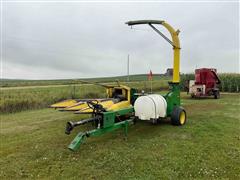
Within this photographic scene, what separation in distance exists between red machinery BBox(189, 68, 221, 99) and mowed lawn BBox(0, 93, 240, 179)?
9.49 meters

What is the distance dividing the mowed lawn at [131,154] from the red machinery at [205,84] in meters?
9.49

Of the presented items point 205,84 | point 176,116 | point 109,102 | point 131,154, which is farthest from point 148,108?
point 205,84

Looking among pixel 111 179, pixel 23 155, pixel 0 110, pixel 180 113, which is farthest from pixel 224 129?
pixel 0 110

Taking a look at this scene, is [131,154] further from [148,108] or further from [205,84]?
[205,84]

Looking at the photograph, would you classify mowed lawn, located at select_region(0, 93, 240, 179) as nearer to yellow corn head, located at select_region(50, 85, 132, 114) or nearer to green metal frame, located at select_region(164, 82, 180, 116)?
green metal frame, located at select_region(164, 82, 180, 116)

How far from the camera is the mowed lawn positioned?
159 inches

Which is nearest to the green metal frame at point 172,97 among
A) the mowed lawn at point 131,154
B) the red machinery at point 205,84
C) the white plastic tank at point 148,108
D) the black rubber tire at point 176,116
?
the black rubber tire at point 176,116

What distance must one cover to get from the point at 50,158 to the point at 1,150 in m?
1.49

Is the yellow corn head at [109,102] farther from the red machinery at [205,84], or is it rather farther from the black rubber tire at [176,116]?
the red machinery at [205,84]

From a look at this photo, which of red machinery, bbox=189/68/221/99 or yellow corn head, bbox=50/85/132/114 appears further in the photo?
red machinery, bbox=189/68/221/99

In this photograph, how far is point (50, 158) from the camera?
15.6ft

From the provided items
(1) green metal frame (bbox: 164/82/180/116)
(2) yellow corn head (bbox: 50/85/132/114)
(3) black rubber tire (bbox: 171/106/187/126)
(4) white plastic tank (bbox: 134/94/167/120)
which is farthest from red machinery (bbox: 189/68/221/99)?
(4) white plastic tank (bbox: 134/94/167/120)

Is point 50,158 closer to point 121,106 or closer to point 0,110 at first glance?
point 121,106

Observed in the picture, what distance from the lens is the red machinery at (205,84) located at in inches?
648
